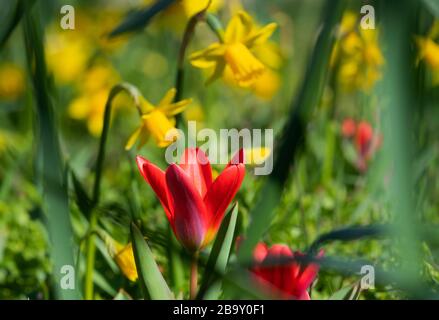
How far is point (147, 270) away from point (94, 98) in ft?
4.87

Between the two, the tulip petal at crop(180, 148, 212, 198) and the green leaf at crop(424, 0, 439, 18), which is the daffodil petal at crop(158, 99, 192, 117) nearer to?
the tulip petal at crop(180, 148, 212, 198)

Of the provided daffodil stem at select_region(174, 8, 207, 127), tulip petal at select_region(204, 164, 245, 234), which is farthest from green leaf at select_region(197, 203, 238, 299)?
daffodil stem at select_region(174, 8, 207, 127)

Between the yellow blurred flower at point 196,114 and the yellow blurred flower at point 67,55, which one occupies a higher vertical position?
the yellow blurred flower at point 67,55

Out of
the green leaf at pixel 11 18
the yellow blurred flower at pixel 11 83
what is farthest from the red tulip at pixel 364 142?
the yellow blurred flower at pixel 11 83

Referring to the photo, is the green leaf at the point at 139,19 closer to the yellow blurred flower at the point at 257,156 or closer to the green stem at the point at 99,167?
the green stem at the point at 99,167

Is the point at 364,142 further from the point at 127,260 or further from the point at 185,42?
the point at 127,260

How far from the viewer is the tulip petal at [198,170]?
1122mm

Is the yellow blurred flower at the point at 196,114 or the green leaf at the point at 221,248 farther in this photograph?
the yellow blurred flower at the point at 196,114

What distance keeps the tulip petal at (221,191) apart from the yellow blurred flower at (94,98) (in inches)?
53.8

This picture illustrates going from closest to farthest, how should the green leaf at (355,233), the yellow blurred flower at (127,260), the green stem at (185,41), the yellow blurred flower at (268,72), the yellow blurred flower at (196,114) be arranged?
the green leaf at (355,233) → the yellow blurred flower at (127,260) → the green stem at (185,41) → the yellow blurred flower at (268,72) → the yellow blurred flower at (196,114)

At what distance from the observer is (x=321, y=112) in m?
2.43

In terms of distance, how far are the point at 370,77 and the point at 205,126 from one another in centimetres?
45

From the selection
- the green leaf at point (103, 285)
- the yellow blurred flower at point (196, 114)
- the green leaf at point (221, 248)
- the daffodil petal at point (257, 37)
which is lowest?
the green leaf at point (103, 285)

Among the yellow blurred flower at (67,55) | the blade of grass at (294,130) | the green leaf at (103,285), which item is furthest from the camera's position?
the yellow blurred flower at (67,55)
